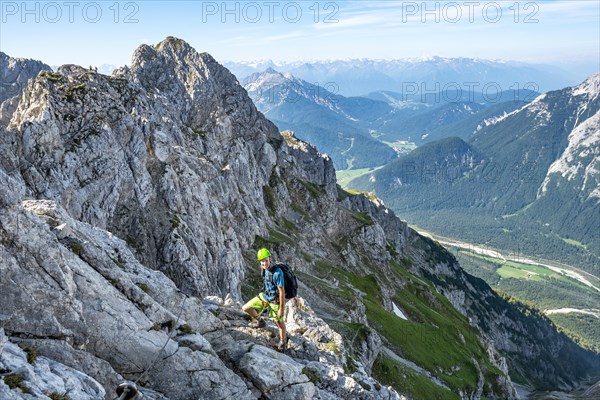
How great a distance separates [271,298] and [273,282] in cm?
122

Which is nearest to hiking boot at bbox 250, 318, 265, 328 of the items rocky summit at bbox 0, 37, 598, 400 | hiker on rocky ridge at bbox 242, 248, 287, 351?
hiker on rocky ridge at bbox 242, 248, 287, 351

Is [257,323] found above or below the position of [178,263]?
above

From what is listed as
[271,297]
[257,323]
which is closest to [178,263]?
[257,323]

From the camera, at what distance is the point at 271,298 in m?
26.8

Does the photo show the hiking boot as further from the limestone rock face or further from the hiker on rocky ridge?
the limestone rock face

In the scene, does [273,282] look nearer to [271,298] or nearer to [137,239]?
[271,298]

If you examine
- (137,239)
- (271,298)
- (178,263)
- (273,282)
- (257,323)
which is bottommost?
(178,263)

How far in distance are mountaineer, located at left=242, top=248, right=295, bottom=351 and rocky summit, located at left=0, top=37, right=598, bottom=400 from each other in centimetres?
105

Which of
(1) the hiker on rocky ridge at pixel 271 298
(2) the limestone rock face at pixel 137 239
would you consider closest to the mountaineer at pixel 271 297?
(1) the hiker on rocky ridge at pixel 271 298

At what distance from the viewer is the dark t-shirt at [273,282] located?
25531mm

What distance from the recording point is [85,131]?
63.6m

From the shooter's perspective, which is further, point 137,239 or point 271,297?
point 137,239

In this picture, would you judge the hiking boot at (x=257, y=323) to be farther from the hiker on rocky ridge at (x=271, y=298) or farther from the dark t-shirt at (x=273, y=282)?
the dark t-shirt at (x=273, y=282)

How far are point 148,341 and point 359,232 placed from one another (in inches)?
6239
